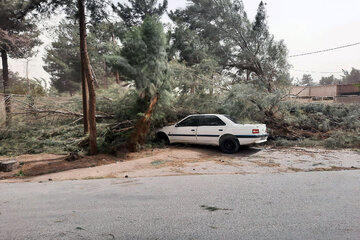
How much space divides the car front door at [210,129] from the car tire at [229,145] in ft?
0.93

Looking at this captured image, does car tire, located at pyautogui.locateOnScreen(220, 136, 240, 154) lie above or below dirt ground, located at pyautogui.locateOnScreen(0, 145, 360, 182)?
above

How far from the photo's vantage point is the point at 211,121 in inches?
374

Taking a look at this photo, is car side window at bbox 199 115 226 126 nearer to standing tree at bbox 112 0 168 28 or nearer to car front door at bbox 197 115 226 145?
car front door at bbox 197 115 226 145

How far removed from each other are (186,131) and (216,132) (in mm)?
1323

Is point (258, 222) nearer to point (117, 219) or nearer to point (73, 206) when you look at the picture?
point (117, 219)

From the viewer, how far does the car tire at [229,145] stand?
8.98m

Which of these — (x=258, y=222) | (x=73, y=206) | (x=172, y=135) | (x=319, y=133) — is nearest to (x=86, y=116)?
A: (x=172, y=135)

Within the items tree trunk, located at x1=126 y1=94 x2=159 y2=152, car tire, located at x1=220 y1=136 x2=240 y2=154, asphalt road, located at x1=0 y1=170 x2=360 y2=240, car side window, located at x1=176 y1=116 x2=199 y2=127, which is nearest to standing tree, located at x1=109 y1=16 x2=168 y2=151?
tree trunk, located at x1=126 y1=94 x2=159 y2=152

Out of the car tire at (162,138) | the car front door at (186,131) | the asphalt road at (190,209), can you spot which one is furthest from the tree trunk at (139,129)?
the asphalt road at (190,209)

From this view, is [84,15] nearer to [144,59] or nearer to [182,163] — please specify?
[144,59]

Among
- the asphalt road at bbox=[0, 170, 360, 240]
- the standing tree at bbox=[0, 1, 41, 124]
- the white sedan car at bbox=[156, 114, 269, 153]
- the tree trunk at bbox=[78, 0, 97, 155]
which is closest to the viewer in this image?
the asphalt road at bbox=[0, 170, 360, 240]

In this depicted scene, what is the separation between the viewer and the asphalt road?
2.89 metres

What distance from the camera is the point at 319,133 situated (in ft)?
35.9

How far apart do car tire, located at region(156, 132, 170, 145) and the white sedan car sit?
0.17 ft
